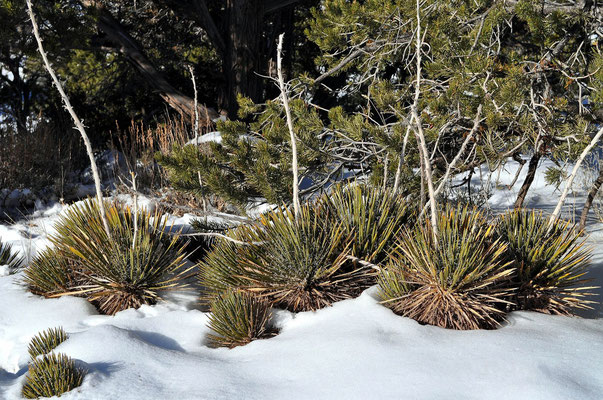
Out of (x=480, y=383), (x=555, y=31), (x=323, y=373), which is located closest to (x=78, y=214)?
(x=323, y=373)

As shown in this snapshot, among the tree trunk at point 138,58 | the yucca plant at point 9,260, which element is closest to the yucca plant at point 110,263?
the yucca plant at point 9,260

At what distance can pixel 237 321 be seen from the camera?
2893 mm

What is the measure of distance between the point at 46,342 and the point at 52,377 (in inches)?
21.3

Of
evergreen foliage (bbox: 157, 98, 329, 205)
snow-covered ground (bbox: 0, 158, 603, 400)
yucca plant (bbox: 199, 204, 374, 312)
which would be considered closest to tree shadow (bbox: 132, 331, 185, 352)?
snow-covered ground (bbox: 0, 158, 603, 400)

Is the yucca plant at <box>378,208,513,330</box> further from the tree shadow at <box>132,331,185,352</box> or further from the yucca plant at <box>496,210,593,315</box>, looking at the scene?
the tree shadow at <box>132,331,185,352</box>

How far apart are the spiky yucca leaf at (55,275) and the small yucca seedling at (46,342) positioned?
0.75 meters

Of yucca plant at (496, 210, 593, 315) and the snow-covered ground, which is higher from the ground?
yucca plant at (496, 210, 593, 315)

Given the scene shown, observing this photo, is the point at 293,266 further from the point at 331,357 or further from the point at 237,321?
the point at 331,357

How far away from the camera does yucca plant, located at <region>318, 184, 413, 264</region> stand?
10.9ft

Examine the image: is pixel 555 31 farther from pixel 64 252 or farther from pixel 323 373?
pixel 64 252

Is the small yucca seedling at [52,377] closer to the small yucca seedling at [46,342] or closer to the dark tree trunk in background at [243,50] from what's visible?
the small yucca seedling at [46,342]

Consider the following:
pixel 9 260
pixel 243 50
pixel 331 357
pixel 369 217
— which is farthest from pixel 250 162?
pixel 243 50

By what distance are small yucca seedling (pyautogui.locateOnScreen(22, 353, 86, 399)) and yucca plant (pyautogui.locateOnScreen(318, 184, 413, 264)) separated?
1.59m

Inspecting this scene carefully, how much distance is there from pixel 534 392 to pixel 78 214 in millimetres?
3038
